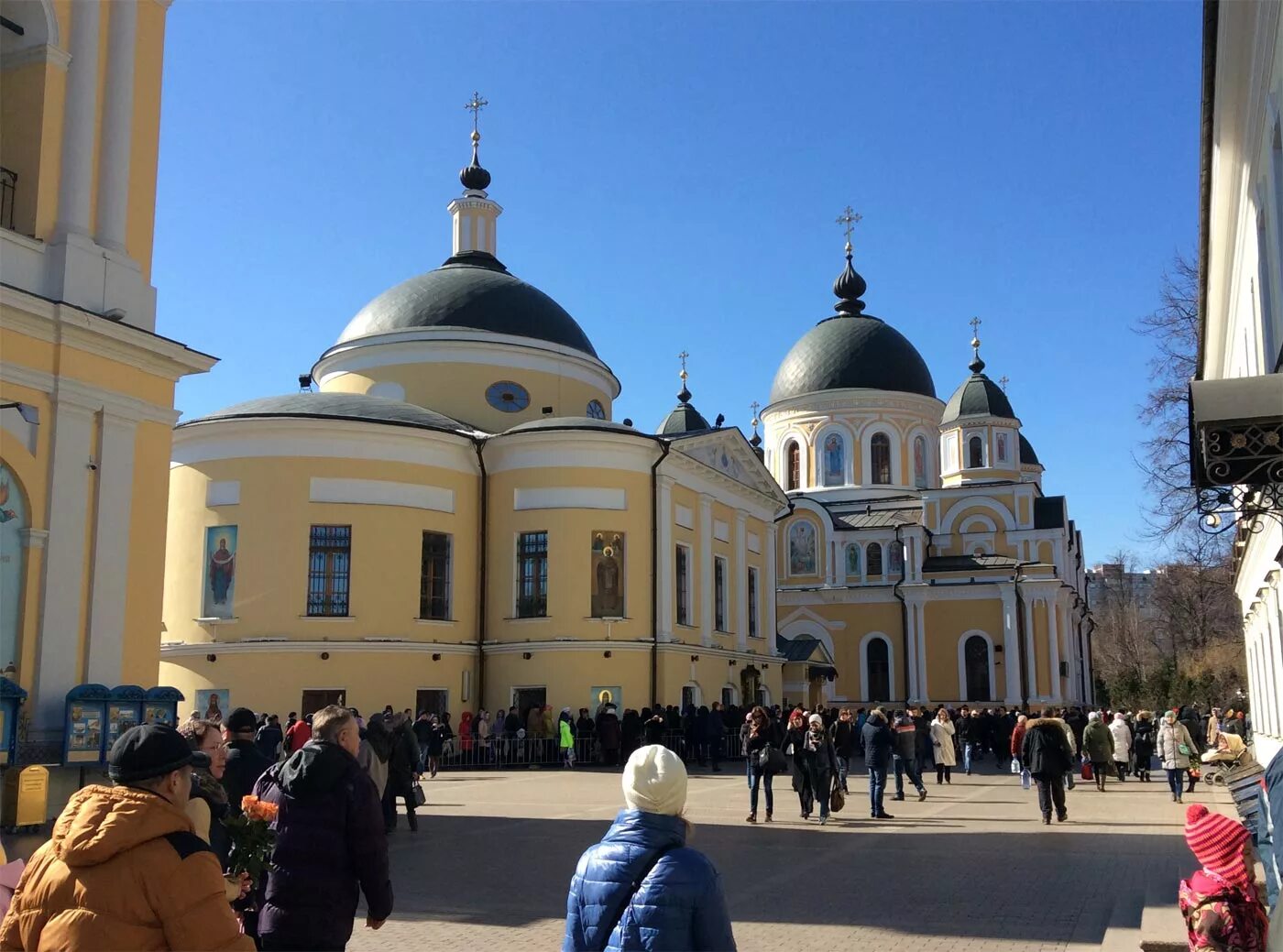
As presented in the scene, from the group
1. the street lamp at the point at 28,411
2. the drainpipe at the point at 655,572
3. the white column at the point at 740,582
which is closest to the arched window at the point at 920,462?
the white column at the point at 740,582

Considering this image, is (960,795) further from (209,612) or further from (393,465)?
(209,612)

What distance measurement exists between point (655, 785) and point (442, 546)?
2929 centimetres

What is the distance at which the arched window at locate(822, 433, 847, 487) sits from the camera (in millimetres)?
60406

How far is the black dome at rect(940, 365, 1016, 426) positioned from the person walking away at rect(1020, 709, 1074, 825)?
45.8 m

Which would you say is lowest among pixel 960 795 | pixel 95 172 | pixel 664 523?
pixel 960 795

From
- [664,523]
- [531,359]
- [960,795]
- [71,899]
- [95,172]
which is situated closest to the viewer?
[71,899]

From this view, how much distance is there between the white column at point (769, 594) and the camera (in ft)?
141

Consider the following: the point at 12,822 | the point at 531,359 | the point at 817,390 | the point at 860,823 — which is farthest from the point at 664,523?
the point at 817,390

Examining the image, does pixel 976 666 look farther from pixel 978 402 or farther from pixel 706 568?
pixel 706 568

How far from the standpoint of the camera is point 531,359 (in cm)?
3841

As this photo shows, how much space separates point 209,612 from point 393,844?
59.2ft

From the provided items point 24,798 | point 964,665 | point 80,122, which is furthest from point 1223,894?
point 964,665

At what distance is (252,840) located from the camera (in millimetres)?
5660

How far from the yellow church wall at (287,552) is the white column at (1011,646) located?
2978 cm
